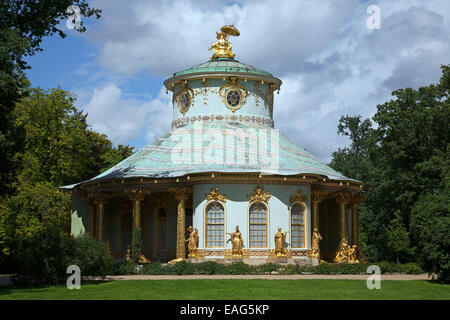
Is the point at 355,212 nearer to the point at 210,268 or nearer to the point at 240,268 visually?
the point at 240,268

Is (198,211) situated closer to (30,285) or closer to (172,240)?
(172,240)

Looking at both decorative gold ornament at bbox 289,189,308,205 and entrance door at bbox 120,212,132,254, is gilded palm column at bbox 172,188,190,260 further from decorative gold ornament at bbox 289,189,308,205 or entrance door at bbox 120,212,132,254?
entrance door at bbox 120,212,132,254

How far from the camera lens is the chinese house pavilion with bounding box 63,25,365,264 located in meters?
29.1

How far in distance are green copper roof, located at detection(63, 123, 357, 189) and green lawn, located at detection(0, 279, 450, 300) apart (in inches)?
358

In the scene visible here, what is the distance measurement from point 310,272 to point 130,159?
12261 millimetres

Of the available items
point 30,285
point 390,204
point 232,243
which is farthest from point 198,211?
point 390,204

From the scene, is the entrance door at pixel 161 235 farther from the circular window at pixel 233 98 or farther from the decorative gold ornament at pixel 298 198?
the decorative gold ornament at pixel 298 198

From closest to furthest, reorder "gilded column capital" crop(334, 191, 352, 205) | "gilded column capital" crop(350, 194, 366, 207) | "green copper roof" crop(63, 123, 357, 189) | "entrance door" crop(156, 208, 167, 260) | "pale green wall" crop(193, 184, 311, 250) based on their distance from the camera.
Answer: "pale green wall" crop(193, 184, 311, 250) → "green copper roof" crop(63, 123, 357, 189) → "gilded column capital" crop(334, 191, 352, 205) → "entrance door" crop(156, 208, 167, 260) → "gilded column capital" crop(350, 194, 366, 207)

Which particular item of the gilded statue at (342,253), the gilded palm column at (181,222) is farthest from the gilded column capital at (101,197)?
the gilded statue at (342,253)

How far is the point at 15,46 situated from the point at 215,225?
1392 centimetres

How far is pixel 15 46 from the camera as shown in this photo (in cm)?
1845

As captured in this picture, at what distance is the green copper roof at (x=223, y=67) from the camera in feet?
114

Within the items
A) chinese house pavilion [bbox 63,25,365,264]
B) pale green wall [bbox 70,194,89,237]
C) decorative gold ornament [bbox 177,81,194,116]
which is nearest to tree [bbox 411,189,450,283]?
chinese house pavilion [bbox 63,25,365,264]

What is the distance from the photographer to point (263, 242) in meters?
29.2
